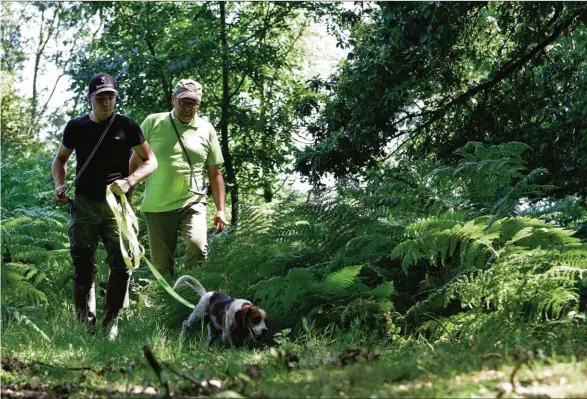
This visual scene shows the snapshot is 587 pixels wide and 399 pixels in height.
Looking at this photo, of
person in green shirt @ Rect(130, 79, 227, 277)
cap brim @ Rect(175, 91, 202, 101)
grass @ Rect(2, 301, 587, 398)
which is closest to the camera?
grass @ Rect(2, 301, 587, 398)

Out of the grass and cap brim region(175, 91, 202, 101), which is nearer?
the grass

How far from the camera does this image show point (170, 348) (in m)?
5.78

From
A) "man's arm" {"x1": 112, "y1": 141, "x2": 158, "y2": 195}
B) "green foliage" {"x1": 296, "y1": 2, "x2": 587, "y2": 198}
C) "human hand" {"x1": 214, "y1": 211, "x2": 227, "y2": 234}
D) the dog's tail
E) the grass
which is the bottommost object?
the grass

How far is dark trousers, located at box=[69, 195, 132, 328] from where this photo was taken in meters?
7.43

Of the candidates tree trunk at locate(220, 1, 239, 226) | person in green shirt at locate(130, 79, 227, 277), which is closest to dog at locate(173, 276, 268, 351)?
person in green shirt at locate(130, 79, 227, 277)

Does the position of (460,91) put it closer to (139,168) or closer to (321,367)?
(139,168)

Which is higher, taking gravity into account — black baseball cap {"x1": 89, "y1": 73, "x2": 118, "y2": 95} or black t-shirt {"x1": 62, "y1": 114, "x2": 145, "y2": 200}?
black baseball cap {"x1": 89, "y1": 73, "x2": 118, "y2": 95}

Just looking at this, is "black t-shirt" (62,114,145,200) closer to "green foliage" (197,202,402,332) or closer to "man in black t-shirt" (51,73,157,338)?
"man in black t-shirt" (51,73,157,338)

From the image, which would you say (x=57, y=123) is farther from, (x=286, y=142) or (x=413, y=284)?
(x=413, y=284)

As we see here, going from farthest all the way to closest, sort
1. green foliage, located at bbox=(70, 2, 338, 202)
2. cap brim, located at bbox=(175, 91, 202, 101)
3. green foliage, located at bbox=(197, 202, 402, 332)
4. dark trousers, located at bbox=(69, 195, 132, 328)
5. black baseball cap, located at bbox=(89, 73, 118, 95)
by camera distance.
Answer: green foliage, located at bbox=(70, 2, 338, 202) → cap brim, located at bbox=(175, 91, 202, 101) → dark trousers, located at bbox=(69, 195, 132, 328) → black baseball cap, located at bbox=(89, 73, 118, 95) → green foliage, located at bbox=(197, 202, 402, 332)

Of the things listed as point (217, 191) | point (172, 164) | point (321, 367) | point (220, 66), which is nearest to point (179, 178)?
point (172, 164)

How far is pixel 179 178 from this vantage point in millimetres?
8195

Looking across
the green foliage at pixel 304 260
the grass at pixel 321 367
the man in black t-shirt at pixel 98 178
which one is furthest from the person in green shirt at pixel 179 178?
the grass at pixel 321 367

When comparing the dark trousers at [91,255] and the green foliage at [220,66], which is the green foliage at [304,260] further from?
the green foliage at [220,66]
